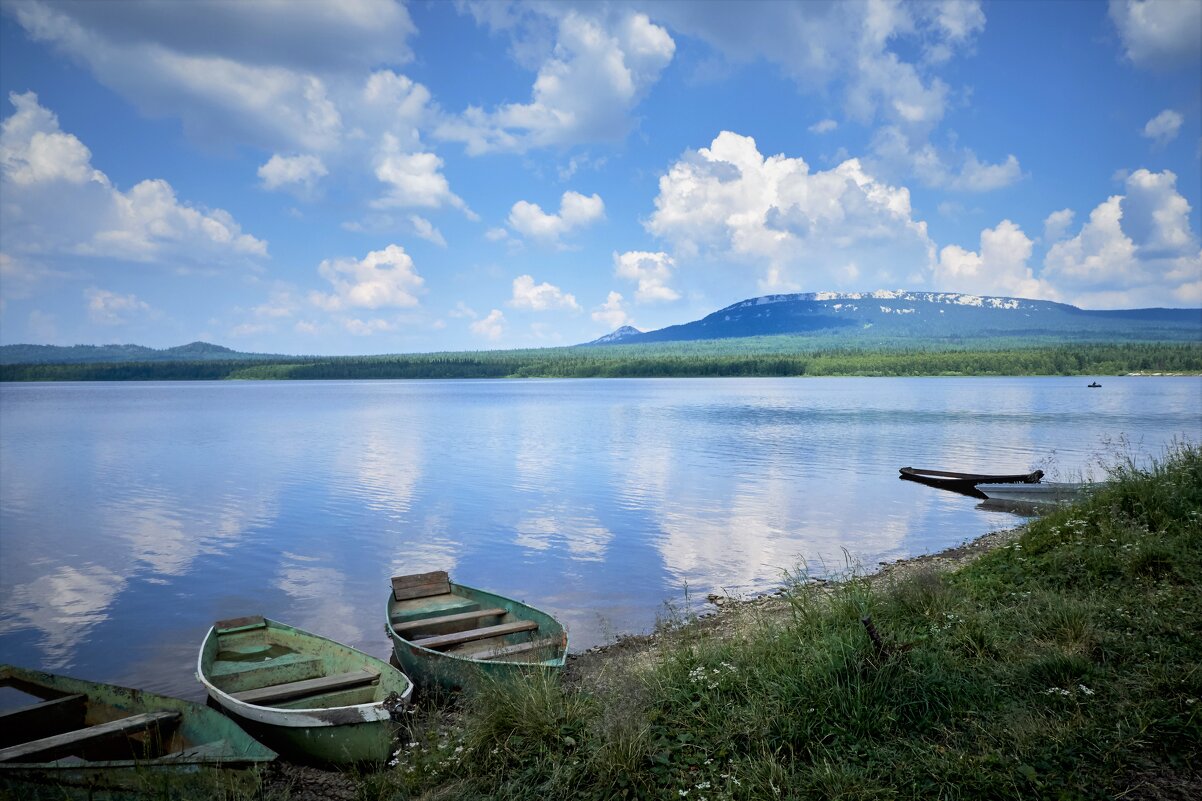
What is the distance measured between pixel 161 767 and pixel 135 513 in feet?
79.3

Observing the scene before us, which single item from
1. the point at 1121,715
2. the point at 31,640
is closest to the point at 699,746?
the point at 1121,715

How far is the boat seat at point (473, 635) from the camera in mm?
10867

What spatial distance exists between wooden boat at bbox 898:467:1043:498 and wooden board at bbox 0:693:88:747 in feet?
88.4

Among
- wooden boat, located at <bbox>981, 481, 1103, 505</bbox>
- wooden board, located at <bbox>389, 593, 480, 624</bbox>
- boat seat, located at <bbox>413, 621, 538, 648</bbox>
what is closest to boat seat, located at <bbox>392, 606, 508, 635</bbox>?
wooden board, located at <bbox>389, 593, 480, 624</bbox>

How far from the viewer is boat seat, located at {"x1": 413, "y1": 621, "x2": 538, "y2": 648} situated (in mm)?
10867

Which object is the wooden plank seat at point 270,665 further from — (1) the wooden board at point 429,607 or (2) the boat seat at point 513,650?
(2) the boat seat at point 513,650

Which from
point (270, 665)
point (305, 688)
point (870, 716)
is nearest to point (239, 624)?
point (270, 665)

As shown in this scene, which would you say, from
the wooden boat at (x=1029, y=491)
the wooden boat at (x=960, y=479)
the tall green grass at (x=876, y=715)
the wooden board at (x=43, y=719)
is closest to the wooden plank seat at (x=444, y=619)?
the tall green grass at (x=876, y=715)

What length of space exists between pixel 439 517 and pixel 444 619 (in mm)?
14445

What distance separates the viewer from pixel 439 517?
25922mm

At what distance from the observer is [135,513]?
27188 mm

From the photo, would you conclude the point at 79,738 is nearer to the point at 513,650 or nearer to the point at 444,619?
the point at 513,650

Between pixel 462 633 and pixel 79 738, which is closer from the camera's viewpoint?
pixel 79 738

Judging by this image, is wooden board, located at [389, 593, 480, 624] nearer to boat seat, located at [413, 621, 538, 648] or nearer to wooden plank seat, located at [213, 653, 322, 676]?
boat seat, located at [413, 621, 538, 648]
